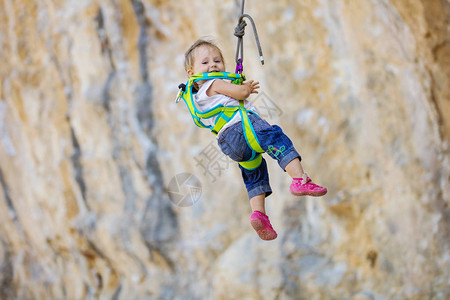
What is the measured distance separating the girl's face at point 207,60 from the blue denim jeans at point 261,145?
0.15 metres

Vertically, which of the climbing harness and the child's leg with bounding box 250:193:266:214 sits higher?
the climbing harness

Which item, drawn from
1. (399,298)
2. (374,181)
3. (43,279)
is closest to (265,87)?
(374,181)

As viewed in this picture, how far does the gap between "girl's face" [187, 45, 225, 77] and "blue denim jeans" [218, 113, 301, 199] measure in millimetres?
154

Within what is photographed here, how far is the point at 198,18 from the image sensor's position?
3.12m

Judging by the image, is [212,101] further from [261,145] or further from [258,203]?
[258,203]

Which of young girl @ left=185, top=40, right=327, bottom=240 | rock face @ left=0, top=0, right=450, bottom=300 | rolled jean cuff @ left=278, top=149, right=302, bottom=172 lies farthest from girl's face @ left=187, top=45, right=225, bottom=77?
rock face @ left=0, top=0, right=450, bottom=300

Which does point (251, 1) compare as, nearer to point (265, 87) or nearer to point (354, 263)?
point (265, 87)

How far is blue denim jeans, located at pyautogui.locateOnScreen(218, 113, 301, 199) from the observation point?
1.31 metres

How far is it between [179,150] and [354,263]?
1154 millimetres

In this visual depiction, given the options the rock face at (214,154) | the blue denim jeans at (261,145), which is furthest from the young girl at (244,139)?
the rock face at (214,154)

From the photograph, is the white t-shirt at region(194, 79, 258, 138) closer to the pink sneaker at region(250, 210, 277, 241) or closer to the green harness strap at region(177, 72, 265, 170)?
the green harness strap at region(177, 72, 265, 170)

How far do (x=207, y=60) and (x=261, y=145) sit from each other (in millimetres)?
275

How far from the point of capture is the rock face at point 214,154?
8.66 feet

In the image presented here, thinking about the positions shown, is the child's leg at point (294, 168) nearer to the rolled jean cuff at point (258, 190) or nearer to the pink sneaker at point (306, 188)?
the pink sneaker at point (306, 188)
